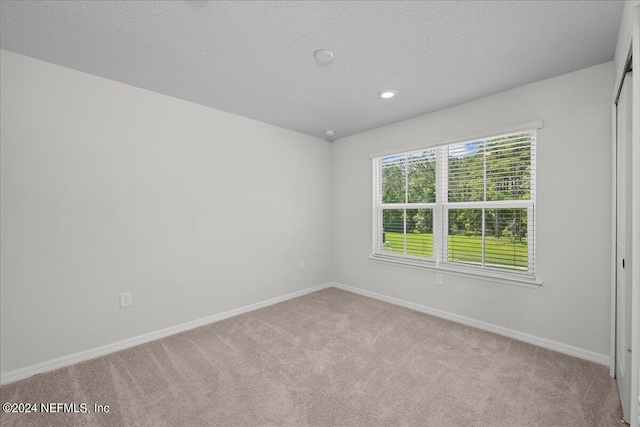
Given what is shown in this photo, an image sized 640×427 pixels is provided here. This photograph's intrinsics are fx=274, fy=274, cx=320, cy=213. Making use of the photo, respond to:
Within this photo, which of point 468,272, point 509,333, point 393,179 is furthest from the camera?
point 393,179

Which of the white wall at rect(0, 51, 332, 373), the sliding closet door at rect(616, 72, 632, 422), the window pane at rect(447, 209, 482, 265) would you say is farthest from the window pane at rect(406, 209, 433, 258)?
the white wall at rect(0, 51, 332, 373)

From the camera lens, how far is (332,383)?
1963mm

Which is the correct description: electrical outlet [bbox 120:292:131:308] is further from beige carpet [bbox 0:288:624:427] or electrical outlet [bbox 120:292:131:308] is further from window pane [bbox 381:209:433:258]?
window pane [bbox 381:209:433:258]

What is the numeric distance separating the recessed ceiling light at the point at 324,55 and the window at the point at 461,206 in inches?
70.6

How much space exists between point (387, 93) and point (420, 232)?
1.74 m

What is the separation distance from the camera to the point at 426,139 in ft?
10.8

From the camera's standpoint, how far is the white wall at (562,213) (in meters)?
2.20

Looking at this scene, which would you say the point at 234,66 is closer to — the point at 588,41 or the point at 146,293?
the point at 146,293

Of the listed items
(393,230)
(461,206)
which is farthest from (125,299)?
(461,206)

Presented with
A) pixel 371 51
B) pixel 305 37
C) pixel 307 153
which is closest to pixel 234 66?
pixel 305 37

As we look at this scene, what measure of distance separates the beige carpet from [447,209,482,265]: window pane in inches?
30.8

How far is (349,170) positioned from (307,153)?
0.69 m

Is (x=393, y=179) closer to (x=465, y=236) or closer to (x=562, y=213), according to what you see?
(x=465, y=236)

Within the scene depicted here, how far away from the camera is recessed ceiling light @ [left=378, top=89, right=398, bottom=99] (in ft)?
8.71
